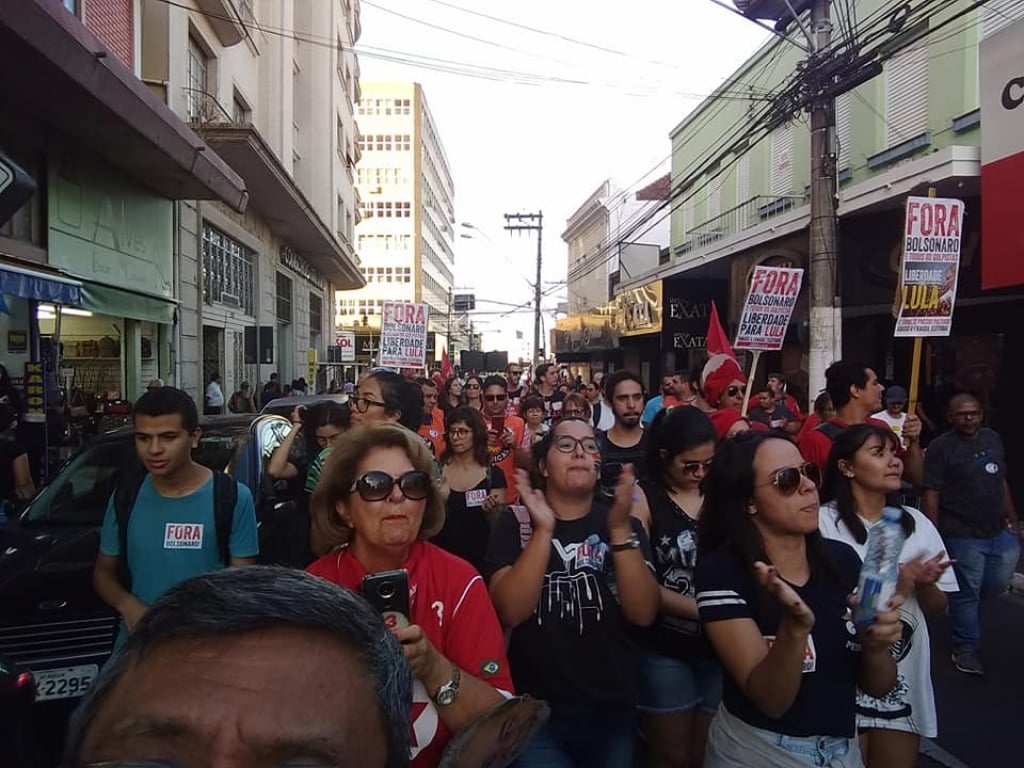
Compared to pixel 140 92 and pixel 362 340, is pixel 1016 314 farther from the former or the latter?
pixel 362 340

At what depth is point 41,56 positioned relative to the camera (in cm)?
754

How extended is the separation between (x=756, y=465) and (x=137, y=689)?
193 cm

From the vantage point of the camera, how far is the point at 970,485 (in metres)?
5.06

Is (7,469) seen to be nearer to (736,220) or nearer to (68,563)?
(68,563)

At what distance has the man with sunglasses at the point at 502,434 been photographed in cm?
506

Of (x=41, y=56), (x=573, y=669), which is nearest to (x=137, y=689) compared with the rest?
(x=573, y=669)

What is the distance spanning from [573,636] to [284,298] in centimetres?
2520

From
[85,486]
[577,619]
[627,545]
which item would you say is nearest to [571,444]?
[627,545]

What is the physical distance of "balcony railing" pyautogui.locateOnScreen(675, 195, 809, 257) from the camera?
1706cm

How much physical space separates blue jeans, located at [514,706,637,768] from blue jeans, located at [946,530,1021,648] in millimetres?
3571

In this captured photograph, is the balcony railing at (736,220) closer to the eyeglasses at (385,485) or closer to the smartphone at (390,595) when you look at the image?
the eyeglasses at (385,485)

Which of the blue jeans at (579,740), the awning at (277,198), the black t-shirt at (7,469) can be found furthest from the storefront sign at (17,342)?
the blue jeans at (579,740)

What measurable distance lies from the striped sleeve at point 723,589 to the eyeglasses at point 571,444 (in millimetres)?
653

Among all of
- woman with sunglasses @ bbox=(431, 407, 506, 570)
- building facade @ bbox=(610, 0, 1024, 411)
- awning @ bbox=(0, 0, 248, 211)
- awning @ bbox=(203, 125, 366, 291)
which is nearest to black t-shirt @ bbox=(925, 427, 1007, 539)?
woman with sunglasses @ bbox=(431, 407, 506, 570)
